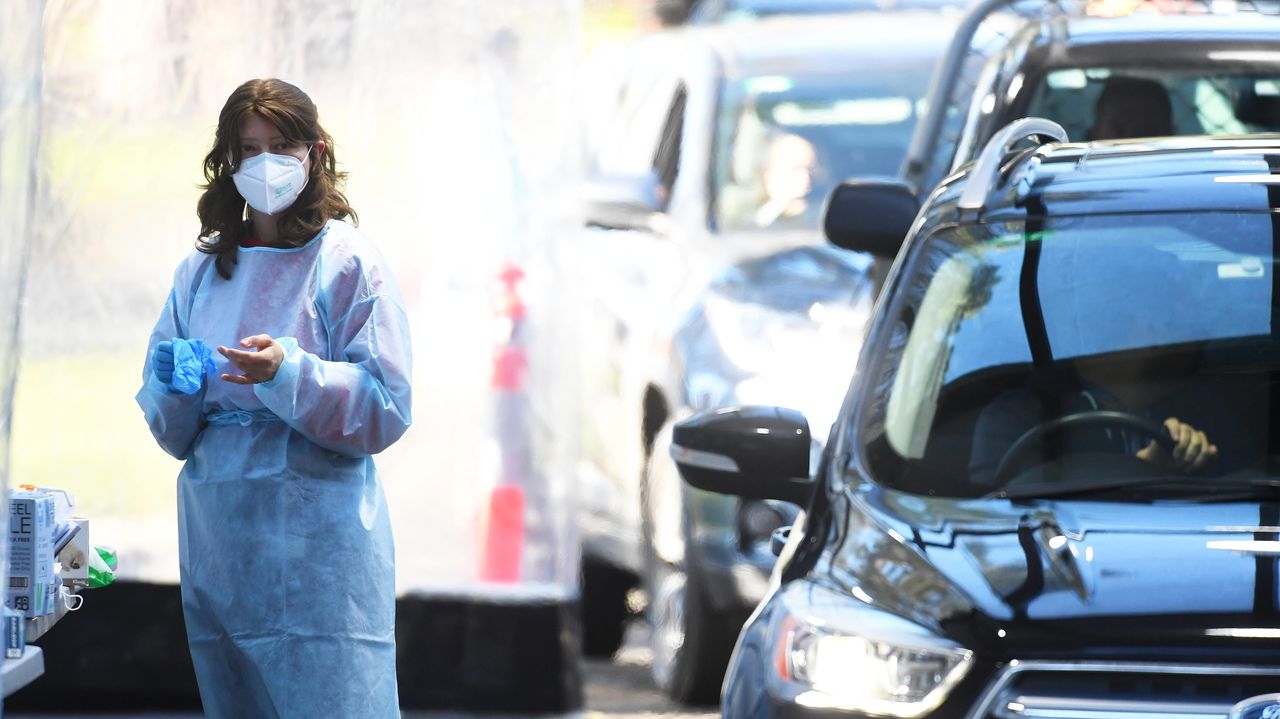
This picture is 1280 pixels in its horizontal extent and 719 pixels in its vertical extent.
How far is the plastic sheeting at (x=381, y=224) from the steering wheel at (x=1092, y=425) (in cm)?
281

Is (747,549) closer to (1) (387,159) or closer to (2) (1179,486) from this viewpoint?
(1) (387,159)

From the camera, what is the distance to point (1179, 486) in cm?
510

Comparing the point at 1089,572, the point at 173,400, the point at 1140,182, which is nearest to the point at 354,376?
the point at 173,400

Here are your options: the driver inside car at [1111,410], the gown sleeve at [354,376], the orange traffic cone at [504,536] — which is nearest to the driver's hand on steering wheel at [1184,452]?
the driver inside car at [1111,410]

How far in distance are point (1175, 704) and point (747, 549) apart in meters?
4.43

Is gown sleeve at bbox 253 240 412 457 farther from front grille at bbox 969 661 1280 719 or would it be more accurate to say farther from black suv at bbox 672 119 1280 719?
front grille at bbox 969 661 1280 719

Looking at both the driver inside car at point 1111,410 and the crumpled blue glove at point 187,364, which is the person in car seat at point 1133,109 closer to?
the driver inside car at point 1111,410

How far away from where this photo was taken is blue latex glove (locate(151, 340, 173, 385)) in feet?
15.8

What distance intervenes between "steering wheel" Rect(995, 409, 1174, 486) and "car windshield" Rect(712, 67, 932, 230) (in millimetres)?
4559

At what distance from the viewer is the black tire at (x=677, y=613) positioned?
8.86m

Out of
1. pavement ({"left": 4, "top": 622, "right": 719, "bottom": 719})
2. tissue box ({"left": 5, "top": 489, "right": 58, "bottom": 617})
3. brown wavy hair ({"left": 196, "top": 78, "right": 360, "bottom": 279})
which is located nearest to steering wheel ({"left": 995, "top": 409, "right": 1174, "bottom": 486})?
brown wavy hair ({"left": 196, "top": 78, "right": 360, "bottom": 279})

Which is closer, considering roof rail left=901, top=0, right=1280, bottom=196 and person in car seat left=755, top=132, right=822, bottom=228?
roof rail left=901, top=0, right=1280, bottom=196

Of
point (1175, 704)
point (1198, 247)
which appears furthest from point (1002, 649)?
point (1198, 247)

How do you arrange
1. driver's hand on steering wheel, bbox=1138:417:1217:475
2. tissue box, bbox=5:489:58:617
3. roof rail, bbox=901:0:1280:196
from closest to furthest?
tissue box, bbox=5:489:58:617
driver's hand on steering wheel, bbox=1138:417:1217:475
roof rail, bbox=901:0:1280:196
